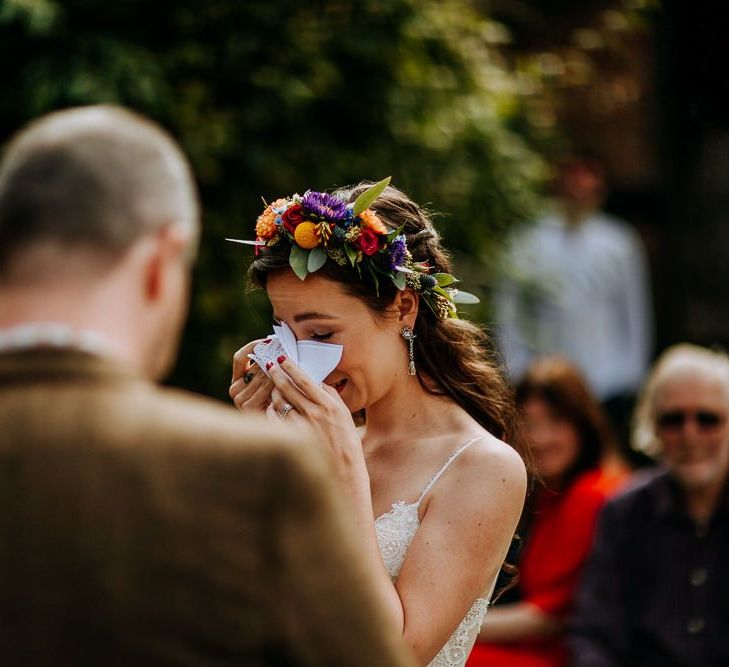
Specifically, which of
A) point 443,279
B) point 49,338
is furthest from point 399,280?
point 49,338

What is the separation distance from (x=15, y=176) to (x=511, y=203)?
4.85m

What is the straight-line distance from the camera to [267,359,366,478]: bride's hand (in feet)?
9.06

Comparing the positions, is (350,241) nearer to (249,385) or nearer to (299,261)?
(299,261)

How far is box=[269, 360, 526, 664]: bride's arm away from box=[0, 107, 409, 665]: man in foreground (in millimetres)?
1100

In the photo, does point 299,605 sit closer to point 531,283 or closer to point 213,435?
point 213,435

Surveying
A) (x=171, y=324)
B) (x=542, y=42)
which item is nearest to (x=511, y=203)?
(x=542, y=42)

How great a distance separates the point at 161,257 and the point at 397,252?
1577 mm

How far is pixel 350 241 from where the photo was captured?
10.1 ft

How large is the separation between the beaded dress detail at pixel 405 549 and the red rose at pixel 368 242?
1.78ft

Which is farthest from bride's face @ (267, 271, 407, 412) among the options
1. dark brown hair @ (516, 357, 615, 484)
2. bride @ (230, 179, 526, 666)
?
dark brown hair @ (516, 357, 615, 484)

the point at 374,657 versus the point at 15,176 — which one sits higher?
the point at 15,176

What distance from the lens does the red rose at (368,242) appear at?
10.0 feet

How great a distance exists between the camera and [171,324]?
1643mm

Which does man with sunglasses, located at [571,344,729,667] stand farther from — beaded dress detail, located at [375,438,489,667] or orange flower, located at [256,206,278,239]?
orange flower, located at [256,206,278,239]
